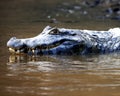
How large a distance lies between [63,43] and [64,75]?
2.11m

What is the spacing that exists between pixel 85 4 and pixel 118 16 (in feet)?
16.9

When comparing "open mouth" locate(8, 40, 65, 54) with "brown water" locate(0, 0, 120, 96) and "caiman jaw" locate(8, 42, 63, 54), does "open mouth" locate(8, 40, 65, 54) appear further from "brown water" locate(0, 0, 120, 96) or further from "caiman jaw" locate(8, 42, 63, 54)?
"brown water" locate(0, 0, 120, 96)

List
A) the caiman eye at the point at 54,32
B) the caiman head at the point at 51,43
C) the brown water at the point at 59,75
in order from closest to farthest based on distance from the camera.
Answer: the brown water at the point at 59,75
the caiman head at the point at 51,43
the caiman eye at the point at 54,32

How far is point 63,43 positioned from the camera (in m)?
8.71

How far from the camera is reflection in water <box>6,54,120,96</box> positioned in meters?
5.65

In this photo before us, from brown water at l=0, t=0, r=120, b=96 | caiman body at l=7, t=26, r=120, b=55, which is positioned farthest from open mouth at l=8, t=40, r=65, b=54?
brown water at l=0, t=0, r=120, b=96

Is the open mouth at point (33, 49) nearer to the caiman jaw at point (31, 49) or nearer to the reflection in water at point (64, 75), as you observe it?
the caiman jaw at point (31, 49)

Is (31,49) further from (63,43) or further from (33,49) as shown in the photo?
(63,43)

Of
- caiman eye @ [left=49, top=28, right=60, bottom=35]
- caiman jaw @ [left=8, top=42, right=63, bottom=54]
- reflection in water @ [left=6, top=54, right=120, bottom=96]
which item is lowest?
reflection in water @ [left=6, top=54, right=120, bottom=96]

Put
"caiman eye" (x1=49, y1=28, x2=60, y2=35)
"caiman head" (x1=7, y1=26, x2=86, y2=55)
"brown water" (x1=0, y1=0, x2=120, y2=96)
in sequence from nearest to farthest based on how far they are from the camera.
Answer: "brown water" (x1=0, y1=0, x2=120, y2=96), "caiman head" (x1=7, y1=26, x2=86, y2=55), "caiman eye" (x1=49, y1=28, x2=60, y2=35)

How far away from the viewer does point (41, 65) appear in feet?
24.8

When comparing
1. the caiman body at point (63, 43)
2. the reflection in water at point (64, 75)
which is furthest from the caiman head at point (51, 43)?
the reflection in water at point (64, 75)

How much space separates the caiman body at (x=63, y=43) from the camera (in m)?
8.41

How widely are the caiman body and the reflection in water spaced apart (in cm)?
22
